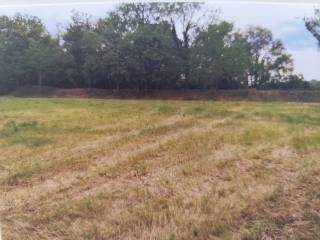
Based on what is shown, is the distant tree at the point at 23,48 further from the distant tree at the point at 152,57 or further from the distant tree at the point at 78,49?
the distant tree at the point at 152,57

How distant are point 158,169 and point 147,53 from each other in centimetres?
67

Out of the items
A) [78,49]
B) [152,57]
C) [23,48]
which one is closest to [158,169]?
[152,57]

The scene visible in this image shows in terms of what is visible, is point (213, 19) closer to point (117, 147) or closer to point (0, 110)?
point (117, 147)

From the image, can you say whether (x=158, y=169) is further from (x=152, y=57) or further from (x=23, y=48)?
(x=23, y=48)

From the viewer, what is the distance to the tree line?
1531 mm

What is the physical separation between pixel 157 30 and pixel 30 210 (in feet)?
3.86

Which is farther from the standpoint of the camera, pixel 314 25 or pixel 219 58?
pixel 219 58

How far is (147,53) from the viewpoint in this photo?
1.65m

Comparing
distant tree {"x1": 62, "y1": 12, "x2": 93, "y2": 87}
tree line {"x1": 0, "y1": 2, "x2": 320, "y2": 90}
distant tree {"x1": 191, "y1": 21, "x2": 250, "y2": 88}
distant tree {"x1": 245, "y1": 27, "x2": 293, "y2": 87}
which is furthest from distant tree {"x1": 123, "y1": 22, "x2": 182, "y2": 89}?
distant tree {"x1": 245, "y1": 27, "x2": 293, "y2": 87}

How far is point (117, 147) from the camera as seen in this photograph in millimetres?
1598

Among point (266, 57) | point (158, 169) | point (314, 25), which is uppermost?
point (314, 25)

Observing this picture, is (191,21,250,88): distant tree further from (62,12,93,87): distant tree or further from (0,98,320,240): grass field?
(62,12,93,87): distant tree

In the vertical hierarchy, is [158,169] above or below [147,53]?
below

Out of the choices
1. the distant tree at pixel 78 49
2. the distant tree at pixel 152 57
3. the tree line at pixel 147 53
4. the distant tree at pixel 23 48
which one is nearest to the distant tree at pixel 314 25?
the tree line at pixel 147 53
